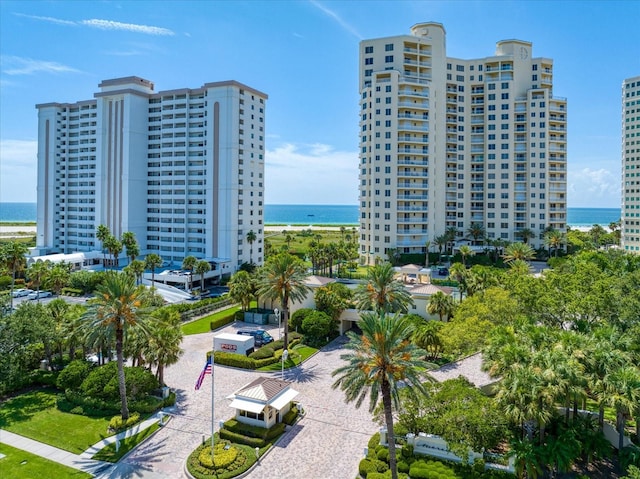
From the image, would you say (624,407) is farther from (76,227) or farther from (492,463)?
(76,227)

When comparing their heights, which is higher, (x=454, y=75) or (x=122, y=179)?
(x=454, y=75)

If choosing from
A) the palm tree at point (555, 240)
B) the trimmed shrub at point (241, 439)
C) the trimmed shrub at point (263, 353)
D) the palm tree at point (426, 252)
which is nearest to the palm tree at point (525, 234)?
the palm tree at point (555, 240)

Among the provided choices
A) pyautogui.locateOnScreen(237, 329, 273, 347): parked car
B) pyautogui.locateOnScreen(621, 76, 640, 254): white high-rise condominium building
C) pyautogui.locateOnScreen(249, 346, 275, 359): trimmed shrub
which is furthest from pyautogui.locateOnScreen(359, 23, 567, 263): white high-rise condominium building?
pyautogui.locateOnScreen(249, 346, 275, 359): trimmed shrub

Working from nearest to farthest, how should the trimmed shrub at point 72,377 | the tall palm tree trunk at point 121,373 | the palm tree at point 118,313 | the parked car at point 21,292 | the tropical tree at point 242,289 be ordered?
1. the palm tree at point 118,313
2. the tall palm tree trunk at point 121,373
3. the trimmed shrub at point 72,377
4. the tropical tree at point 242,289
5. the parked car at point 21,292

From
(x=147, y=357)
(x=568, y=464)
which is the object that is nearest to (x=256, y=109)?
(x=147, y=357)

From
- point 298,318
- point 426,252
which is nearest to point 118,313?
point 298,318

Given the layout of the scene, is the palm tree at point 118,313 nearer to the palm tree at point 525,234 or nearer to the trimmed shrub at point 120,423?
the trimmed shrub at point 120,423
